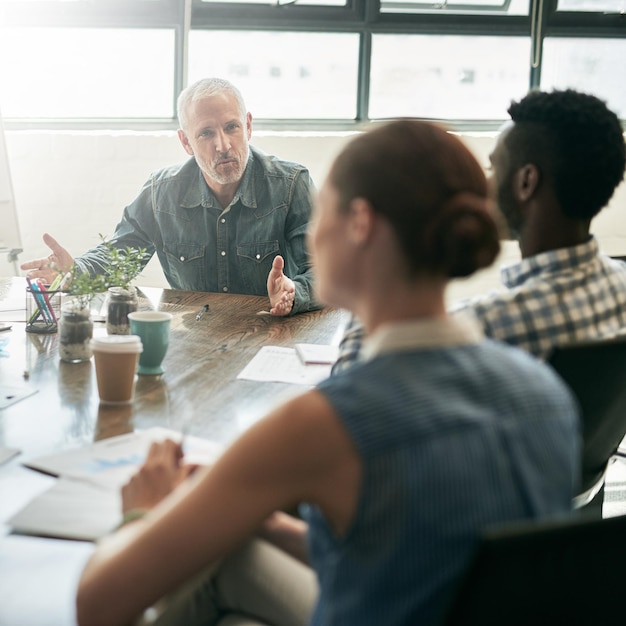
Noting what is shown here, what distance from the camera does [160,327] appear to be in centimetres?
176

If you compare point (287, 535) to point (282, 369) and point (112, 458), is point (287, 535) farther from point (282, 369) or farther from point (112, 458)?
point (282, 369)

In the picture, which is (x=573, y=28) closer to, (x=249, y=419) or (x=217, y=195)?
(x=217, y=195)

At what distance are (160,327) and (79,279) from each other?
0.20 metres

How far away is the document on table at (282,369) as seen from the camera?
1.72m

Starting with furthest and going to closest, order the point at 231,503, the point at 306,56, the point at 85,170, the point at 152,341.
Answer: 1. the point at 306,56
2. the point at 85,170
3. the point at 152,341
4. the point at 231,503

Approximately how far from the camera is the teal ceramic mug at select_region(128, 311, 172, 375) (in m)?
1.74

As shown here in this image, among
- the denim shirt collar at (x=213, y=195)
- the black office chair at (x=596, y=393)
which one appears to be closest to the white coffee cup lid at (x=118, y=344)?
the black office chair at (x=596, y=393)

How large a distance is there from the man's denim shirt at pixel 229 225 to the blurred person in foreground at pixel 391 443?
1.90m

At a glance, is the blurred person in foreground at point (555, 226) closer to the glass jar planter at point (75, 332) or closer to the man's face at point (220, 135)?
the glass jar planter at point (75, 332)

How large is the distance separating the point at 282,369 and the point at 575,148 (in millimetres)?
720

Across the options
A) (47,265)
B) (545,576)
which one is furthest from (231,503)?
(47,265)

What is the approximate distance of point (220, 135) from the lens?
2.85 m

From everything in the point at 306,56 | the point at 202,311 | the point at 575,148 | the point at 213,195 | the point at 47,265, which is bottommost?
the point at 202,311

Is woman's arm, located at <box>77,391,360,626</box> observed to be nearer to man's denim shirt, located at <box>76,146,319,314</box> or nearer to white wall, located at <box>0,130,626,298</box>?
man's denim shirt, located at <box>76,146,319,314</box>
